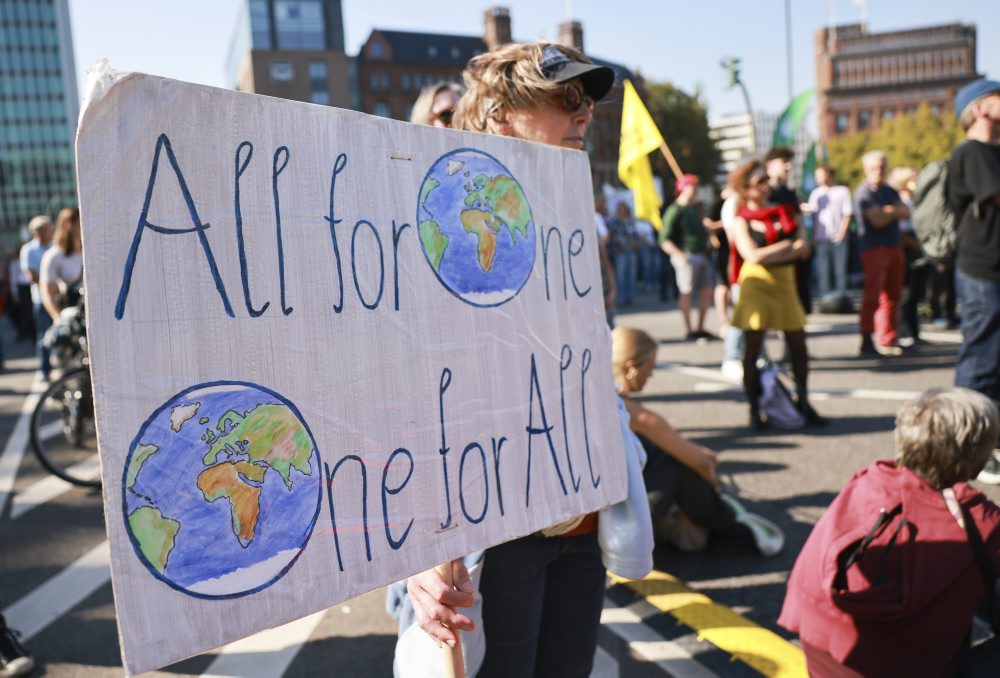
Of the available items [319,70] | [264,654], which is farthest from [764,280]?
[319,70]

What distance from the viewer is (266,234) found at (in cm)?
119

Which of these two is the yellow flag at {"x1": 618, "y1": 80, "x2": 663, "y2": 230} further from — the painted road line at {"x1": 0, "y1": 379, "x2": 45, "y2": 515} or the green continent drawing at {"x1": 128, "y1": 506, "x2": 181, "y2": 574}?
the green continent drawing at {"x1": 128, "y1": 506, "x2": 181, "y2": 574}

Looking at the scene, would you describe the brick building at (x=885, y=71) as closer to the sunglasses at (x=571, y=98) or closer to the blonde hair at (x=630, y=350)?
the blonde hair at (x=630, y=350)

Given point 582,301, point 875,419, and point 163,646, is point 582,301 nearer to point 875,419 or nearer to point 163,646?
point 163,646

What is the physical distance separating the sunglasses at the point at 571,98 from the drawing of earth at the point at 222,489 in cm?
88

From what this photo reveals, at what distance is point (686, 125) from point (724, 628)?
55.7 m

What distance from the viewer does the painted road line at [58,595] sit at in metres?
3.29

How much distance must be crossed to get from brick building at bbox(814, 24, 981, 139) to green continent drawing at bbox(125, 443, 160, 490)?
104 meters

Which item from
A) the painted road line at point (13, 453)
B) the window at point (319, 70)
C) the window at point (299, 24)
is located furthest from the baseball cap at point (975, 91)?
the window at point (299, 24)

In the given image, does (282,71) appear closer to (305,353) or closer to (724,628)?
(724,628)

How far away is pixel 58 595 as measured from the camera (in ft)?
11.6

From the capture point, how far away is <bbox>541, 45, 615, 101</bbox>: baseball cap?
5.41 feet

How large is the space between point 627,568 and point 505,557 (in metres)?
0.25

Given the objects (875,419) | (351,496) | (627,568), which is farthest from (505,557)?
(875,419)
